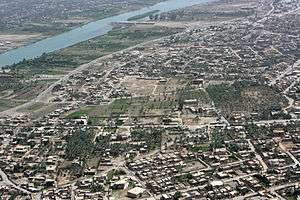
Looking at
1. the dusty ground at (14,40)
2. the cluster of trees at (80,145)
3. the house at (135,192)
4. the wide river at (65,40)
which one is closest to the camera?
the house at (135,192)

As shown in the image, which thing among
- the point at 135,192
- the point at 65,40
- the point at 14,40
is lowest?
the point at 65,40

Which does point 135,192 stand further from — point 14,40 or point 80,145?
point 14,40

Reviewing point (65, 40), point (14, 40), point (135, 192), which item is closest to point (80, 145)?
point (135, 192)

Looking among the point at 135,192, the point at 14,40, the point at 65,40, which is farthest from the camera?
the point at 65,40

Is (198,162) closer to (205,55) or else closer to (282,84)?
(282,84)

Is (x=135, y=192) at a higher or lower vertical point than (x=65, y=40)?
higher

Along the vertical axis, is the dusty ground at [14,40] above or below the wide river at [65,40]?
above

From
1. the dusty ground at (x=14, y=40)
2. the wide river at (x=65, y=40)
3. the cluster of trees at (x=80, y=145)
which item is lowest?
the wide river at (x=65, y=40)

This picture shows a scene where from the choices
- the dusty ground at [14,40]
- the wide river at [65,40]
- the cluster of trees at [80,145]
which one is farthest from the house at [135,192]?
the dusty ground at [14,40]

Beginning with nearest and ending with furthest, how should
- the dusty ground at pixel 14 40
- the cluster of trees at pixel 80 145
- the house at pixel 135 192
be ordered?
1. the house at pixel 135 192
2. the cluster of trees at pixel 80 145
3. the dusty ground at pixel 14 40

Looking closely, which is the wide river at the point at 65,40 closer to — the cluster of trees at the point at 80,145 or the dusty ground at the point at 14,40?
the dusty ground at the point at 14,40

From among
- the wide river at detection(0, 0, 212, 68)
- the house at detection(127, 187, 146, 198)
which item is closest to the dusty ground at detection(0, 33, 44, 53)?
the wide river at detection(0, 0, 212, 68)
